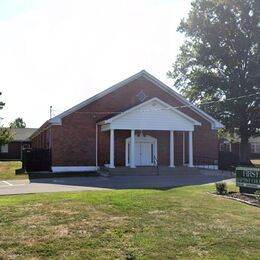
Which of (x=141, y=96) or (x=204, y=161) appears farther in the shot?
(x=204, y=161)

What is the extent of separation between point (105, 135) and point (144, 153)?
352 centimetres

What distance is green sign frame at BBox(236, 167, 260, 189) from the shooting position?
1516 centimetres

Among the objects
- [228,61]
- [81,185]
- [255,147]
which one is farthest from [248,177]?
[255,147]

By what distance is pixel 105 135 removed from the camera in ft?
106

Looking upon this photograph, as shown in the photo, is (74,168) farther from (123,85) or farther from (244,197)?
(244,197)

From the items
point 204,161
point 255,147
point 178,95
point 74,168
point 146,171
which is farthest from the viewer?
point 255,147

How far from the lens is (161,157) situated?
34469 millimetres

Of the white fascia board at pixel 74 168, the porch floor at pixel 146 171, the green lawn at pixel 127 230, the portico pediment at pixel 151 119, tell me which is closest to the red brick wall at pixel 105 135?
the white fascia board at pixel 74 168

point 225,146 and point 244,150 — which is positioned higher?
point 225,146

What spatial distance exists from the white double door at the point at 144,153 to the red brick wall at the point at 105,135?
824 millimetres

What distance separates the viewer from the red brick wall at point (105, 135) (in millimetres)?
31375

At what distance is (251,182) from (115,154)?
18120 millimetres

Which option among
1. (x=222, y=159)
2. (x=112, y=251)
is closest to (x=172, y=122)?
(x=222, y=159)

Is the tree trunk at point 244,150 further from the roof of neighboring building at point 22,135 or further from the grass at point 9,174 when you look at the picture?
the roof of neighboring building at point 22,135
